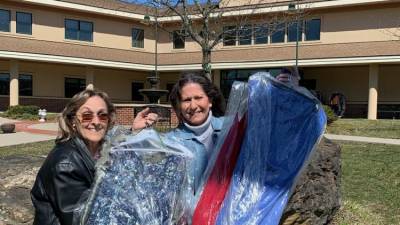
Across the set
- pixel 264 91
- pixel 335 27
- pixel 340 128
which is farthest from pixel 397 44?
pixel 264 91

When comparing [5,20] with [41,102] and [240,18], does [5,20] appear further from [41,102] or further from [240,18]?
[240,18]

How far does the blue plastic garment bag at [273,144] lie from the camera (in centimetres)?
225

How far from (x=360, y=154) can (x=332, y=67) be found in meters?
20.4

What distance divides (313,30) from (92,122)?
29.5 m

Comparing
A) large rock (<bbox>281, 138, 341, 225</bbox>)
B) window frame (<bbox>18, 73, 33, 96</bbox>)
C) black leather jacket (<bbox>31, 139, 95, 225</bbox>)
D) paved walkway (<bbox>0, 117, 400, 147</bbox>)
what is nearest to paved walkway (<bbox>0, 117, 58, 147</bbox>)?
paved walkway (<bbox>0, 117, 400, 147</bbox>)

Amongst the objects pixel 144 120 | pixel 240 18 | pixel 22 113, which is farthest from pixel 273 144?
pixel 22 113

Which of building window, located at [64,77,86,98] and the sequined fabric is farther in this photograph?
building window, located at [64,77,86,98]

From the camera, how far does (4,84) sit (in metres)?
31.8

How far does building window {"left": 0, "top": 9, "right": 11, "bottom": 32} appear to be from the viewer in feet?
97.7

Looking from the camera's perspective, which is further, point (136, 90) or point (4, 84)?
point (136, 90)

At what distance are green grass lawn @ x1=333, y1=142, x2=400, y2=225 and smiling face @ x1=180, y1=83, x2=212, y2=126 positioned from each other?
3.69 m

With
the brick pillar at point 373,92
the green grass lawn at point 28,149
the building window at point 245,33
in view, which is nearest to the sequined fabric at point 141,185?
the green grass lawn at point 28,149

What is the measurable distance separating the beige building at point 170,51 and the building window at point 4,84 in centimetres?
6

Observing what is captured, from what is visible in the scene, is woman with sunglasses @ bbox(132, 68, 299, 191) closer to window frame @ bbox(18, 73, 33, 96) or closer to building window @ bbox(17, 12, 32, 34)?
building window @ bbox(17, 12, 32, 34)
